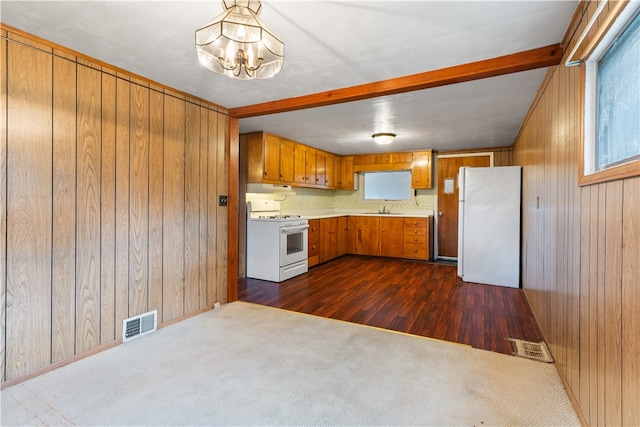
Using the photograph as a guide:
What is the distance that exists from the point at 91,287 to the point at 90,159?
3.14ft

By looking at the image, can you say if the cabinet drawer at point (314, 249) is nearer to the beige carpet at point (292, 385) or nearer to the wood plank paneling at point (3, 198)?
the beige carpet at point (292, 385)

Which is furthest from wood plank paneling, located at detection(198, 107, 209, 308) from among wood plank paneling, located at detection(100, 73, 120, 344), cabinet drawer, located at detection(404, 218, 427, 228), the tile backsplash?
cabinet drawer, located at detection(404, 218, 427, 228)

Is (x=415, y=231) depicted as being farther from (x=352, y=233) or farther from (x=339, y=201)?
(x=339, y=201)

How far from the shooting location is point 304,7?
64.6 inches

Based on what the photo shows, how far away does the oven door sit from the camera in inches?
177

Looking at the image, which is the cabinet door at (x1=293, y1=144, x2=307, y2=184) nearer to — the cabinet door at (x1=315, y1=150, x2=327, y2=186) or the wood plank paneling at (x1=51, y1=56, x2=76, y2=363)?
the cabinet door at (x1=315, y1=150, x2=327, y2=186)

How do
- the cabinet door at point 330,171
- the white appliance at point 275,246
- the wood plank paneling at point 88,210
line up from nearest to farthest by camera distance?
1. the wood plank paneling at point 88,210
2. the white appliance at point 275,246
3. the cabinet door at point 330,171

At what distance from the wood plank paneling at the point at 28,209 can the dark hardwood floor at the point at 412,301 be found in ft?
6.41

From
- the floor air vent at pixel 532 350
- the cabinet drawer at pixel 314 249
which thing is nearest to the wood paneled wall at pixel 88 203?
the cabinet drawer at pixel 314 249

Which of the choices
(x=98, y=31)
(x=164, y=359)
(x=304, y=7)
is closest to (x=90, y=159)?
(x=98, y=31)

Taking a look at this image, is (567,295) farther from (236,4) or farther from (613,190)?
(236,4)

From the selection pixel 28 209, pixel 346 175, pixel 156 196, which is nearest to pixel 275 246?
pixel 156 196

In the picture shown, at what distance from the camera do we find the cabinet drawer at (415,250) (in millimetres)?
5930

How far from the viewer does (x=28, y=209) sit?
77.9 inches
